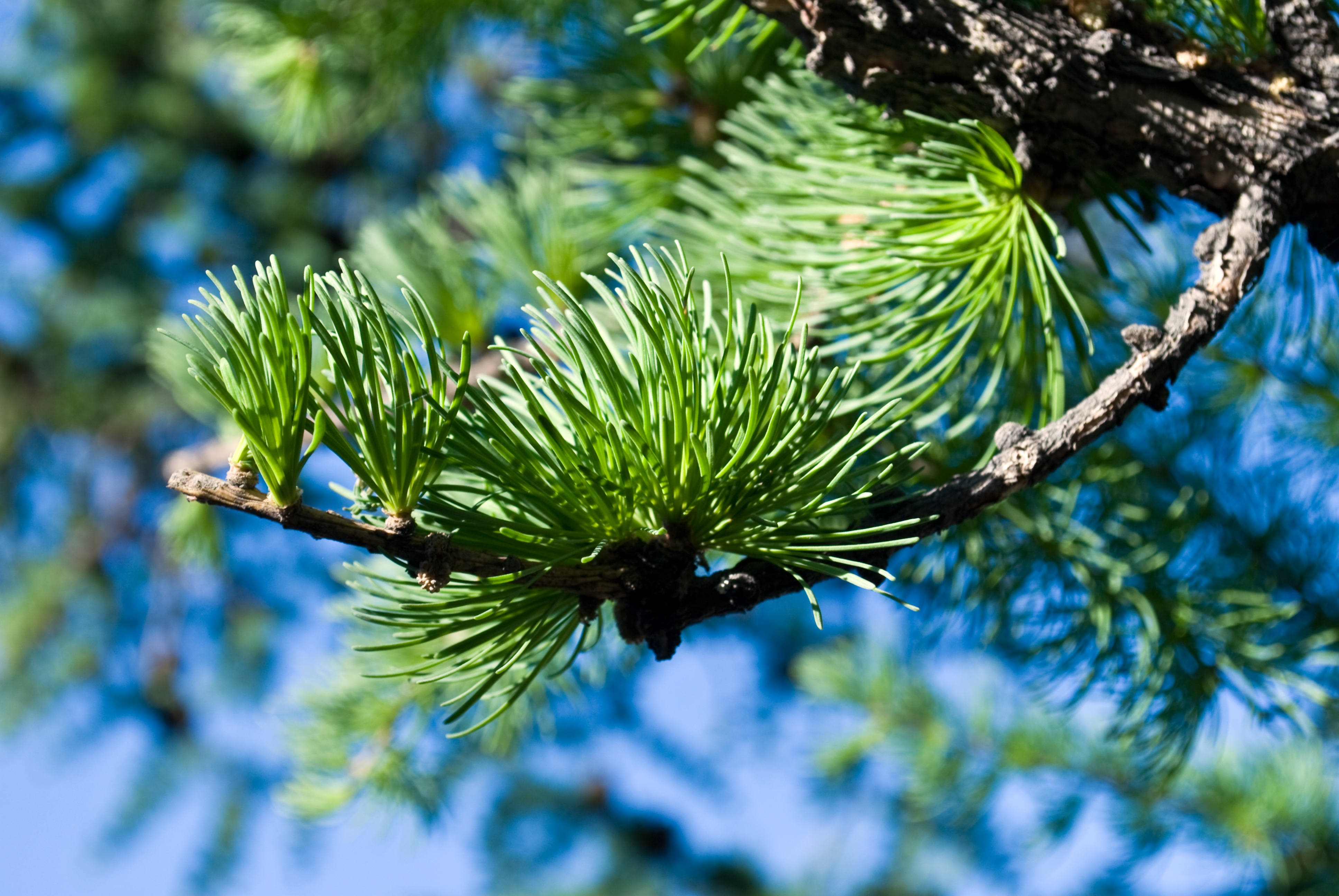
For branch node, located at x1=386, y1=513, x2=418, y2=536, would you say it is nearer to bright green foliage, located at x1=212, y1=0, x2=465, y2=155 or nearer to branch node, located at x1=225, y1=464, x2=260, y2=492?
branch node, located at x1=225, y1=464, x2=260, y2=492

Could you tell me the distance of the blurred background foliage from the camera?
567 millimetres

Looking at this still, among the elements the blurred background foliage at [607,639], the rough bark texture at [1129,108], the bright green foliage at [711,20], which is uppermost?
the rough bark texture at [1129,108]

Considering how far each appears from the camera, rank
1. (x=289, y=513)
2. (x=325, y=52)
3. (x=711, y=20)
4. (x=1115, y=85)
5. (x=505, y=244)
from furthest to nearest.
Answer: (x=325, y=52), (x=505, y=244), (x=711, y=20), (x=1115, y=85), (x=289, y=513)

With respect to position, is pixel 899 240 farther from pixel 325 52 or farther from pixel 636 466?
pixel 325 52

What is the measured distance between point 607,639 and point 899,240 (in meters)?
0.27

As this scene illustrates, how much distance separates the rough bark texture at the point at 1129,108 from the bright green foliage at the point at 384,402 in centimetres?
10

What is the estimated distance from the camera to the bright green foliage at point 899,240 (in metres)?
0.42

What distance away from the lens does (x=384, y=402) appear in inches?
11.6

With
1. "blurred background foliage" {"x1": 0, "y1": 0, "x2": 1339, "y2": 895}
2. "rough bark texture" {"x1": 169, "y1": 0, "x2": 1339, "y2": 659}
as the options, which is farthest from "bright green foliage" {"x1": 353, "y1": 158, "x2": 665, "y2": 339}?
"rough bark texture" {"x1": 169, "y1": 0, "x2": 1339, "y2": 659}

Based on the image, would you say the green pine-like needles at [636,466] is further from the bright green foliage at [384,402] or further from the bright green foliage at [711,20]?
the bright green foliage at [711,20]

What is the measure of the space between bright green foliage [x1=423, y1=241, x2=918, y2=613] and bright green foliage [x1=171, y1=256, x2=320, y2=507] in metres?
0.05

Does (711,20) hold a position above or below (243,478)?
above

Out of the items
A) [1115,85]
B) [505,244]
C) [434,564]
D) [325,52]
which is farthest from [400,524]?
[325,52]

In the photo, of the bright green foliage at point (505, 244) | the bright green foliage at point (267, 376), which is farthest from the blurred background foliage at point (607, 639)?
the bright green foliage at point (267, 376)
